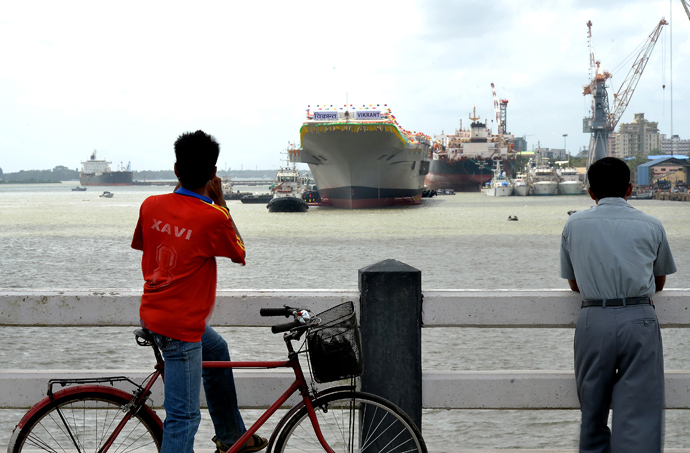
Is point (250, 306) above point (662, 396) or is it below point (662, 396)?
above

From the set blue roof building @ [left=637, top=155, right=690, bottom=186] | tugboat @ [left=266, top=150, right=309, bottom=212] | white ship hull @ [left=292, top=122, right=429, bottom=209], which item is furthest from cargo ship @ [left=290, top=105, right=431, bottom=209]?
blue roof building @ [left=637, top=155, right=690, bottom=186]

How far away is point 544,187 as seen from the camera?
11806 centimetres

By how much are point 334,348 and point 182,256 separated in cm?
72

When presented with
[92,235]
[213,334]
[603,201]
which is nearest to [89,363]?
[213,334]

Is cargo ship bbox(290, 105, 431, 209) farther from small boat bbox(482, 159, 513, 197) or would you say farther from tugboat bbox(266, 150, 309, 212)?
small boat bbox(482, 159, 513, 197)

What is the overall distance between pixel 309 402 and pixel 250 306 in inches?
27.3

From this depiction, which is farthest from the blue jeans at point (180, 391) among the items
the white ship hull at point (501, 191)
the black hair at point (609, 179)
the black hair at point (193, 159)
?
the white ship hull at point (501, 191)

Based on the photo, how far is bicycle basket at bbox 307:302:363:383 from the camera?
292cm

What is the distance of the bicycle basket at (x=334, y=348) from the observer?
9.57 feet

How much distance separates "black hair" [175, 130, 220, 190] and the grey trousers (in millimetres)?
1786

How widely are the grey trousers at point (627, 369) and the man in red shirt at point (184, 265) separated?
157 centimetres

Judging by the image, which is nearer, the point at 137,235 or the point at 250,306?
→ the point at 137,235

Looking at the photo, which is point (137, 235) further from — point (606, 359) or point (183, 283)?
point (606, 359)

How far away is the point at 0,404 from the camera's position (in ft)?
12.0
